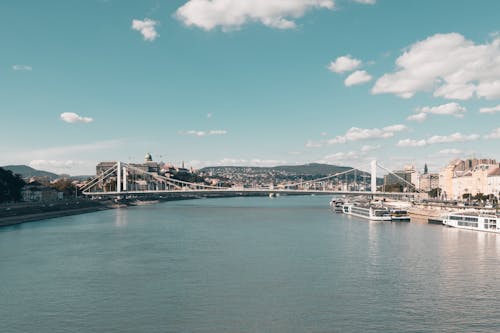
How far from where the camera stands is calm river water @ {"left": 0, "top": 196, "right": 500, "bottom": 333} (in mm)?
18547

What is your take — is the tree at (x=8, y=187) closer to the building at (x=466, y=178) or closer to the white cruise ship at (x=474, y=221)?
the white cruise ship at (x=474, y=221)

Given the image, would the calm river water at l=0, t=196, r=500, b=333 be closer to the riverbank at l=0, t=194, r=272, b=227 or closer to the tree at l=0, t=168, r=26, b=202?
the riverbank at l=0, t=194, r=272, b=227

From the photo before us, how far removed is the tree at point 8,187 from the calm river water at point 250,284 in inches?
1094

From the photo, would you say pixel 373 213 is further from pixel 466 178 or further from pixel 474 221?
pixel 466 178

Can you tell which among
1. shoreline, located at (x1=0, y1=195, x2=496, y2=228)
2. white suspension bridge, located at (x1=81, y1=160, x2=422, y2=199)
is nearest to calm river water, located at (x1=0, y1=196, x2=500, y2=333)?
shoreline, located at (x1=0, y1=195, x2=496, y2=228)

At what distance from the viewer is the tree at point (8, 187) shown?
6744cm

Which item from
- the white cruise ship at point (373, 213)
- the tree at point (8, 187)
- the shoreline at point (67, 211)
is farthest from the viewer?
the tree at point (8, 187)

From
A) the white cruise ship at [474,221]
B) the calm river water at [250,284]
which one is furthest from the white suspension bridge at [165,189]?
the calm river water at [250,284]

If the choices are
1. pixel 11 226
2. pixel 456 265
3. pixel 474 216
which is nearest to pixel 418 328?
pixel 456 265

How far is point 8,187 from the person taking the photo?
227ft

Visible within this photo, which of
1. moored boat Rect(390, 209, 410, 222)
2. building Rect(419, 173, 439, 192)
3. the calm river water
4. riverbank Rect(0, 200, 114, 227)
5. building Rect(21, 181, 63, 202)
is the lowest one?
the calm river water

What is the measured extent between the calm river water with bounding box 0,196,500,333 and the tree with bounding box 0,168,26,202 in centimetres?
2779

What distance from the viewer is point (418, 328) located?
17.9m

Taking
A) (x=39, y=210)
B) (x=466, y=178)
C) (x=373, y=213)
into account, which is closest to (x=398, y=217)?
(x=373, y=213)
